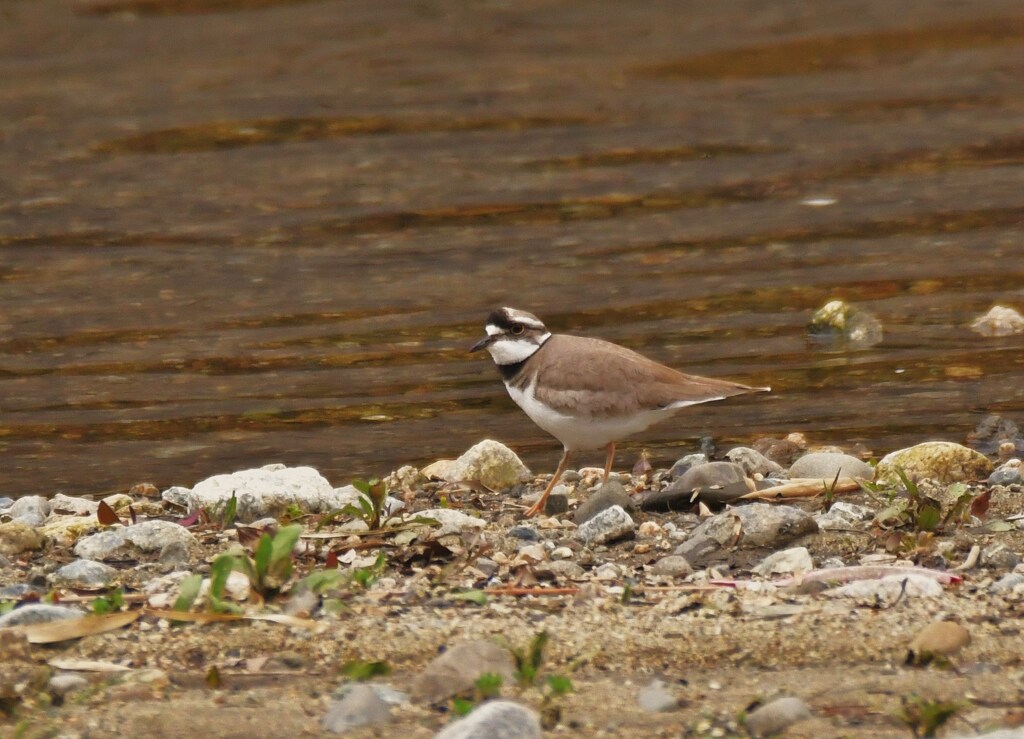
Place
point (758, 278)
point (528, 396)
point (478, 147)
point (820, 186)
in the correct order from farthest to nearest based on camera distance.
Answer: point (478, 147)
point (820, 186)
point (758, 278)
point (528, 396)

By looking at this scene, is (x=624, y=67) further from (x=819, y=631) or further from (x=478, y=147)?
(x=819, y=631)

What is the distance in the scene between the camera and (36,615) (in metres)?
5.36

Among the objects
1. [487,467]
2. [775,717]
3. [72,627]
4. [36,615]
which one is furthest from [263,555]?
[487,467]

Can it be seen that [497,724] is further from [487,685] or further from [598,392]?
[598,392]

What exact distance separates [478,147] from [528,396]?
875 cm

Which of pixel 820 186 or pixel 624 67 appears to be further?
pixel 624 67

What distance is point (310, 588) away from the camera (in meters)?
5.42

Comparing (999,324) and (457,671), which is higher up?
(457,671)

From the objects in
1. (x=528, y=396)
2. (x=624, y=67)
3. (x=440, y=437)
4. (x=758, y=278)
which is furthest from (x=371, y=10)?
(x=528, y=396)

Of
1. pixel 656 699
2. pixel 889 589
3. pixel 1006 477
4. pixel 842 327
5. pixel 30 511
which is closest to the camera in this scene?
pixel 656 699

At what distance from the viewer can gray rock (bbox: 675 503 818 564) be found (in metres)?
6.43

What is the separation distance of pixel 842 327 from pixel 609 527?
4.59m

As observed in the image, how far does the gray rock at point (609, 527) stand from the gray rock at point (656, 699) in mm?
1839

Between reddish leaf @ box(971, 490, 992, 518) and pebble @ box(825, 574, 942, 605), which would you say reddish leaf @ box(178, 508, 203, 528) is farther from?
reddish leaf @ box(971, 490, 992, 518)
